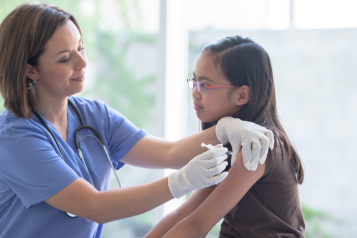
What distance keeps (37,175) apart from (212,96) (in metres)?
0.75

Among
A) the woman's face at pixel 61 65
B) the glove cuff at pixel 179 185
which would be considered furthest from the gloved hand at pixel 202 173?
the woman's face at pixel 61 65

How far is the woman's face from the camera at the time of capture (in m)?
1.33

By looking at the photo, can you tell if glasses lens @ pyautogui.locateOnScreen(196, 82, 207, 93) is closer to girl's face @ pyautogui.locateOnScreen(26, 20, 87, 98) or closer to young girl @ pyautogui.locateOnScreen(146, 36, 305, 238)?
young girl @ pyautogui.locateOnScreen(146, 36, 305, 238)

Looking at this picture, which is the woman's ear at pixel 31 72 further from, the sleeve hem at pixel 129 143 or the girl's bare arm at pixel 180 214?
the girl's bare arm at pixel 180 214

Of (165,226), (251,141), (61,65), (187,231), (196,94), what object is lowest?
(165,226)

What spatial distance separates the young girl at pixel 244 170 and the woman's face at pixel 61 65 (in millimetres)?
499

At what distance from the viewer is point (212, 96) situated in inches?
53.6

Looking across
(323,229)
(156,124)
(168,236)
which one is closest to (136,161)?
(168,236)

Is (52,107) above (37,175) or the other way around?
above

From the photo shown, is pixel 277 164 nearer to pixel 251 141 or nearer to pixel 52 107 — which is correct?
pixel 251 141

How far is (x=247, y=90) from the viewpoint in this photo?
134cm

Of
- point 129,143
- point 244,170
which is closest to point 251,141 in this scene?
point 244,170

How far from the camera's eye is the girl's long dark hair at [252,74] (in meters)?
1.32

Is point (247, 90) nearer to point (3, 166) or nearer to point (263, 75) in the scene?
point (263, 75)
